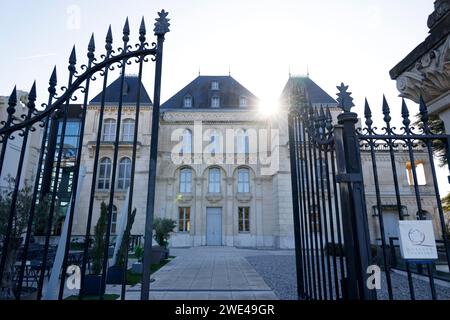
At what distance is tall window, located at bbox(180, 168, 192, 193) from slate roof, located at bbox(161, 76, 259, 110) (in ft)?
17.3

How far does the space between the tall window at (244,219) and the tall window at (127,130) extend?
379 inches

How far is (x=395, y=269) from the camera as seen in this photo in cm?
838

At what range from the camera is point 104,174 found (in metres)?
19.4

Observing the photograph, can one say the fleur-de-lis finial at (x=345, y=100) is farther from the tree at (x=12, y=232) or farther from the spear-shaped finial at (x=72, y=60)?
the tree at (x=12, y=232)

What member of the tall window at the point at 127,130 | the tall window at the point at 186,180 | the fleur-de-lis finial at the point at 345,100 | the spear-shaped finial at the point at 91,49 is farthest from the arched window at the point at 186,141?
the fleur-de-lis finial at the point at 345,100

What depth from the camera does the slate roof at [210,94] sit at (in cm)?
2180

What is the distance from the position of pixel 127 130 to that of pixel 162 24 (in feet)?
60.7

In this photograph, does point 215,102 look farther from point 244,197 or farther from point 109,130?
point 109,130

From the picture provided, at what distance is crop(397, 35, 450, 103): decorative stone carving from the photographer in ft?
5.92


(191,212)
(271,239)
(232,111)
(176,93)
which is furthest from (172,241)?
(176,93)

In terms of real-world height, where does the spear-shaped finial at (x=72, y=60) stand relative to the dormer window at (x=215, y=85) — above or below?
below

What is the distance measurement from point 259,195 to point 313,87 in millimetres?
10366
